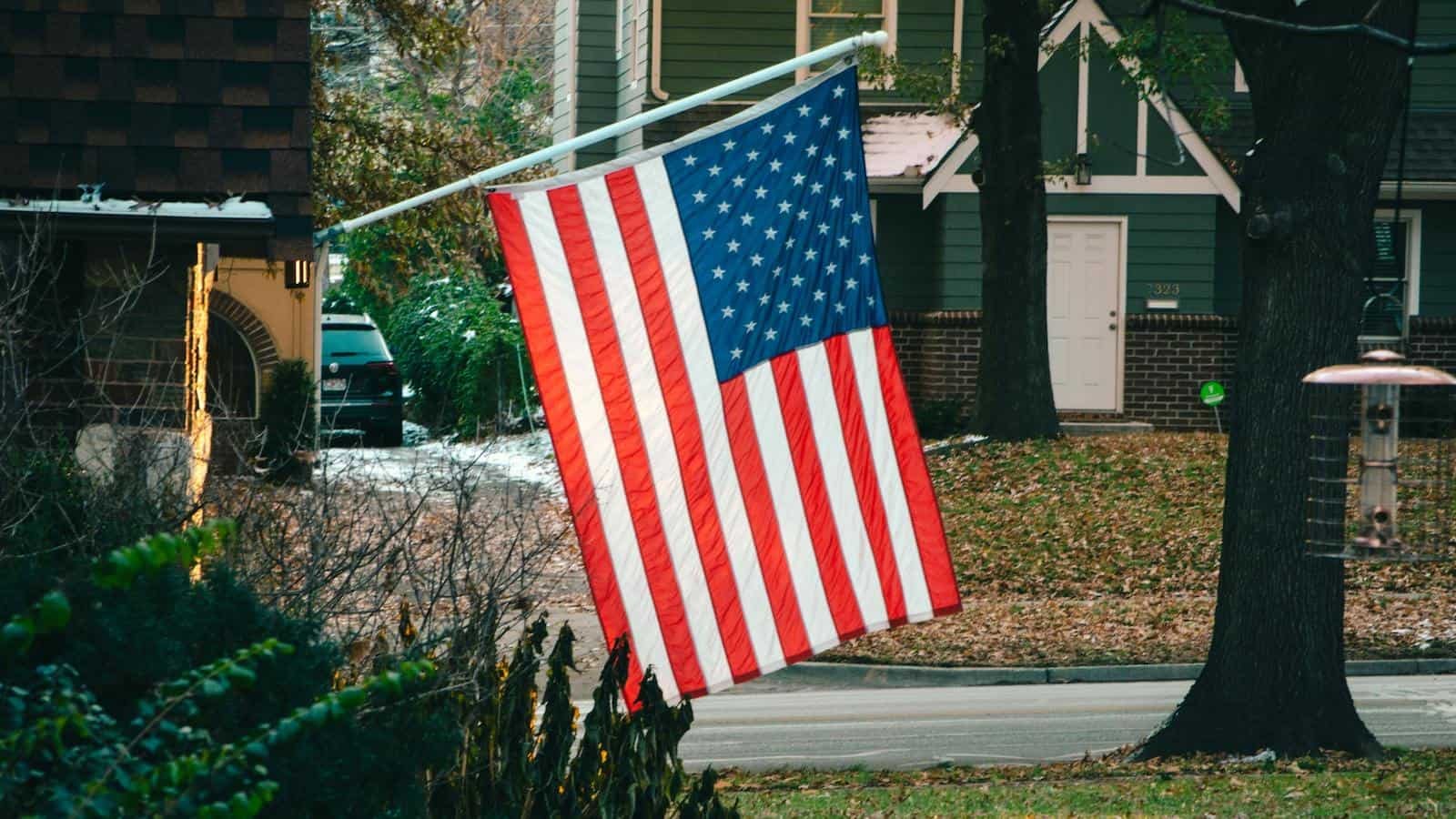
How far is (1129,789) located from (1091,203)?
53.9 feet

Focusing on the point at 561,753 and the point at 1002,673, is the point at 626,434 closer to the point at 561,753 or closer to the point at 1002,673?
the point at 561,753

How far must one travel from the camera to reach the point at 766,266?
7.21m

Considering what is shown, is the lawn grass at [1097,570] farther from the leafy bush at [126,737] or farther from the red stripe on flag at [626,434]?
the leafy bush at [126,737]

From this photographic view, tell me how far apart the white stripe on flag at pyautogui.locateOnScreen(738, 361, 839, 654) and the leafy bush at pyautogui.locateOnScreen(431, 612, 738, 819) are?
758 millimetres

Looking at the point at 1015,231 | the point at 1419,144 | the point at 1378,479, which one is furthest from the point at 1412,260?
the point at 1378,479

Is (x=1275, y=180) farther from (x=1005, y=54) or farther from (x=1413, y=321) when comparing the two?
(x=1413, y=321)

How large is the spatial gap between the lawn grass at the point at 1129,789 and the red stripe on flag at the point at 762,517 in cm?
190

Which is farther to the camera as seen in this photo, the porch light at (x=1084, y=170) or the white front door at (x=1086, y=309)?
the white front door at (x=1086, y=309)

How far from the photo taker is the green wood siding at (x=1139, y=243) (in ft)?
80.3

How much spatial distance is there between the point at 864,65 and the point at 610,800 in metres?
15.6

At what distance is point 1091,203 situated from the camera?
2466 cm

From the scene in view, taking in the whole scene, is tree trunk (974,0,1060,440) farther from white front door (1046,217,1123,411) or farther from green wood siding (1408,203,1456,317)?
green wood siding (1408,203,1456,317)

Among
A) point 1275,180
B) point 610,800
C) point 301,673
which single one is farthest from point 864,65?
point 301,673

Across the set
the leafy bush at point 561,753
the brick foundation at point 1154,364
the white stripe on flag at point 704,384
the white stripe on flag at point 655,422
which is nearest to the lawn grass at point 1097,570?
the brick foundation at point 1154,364
